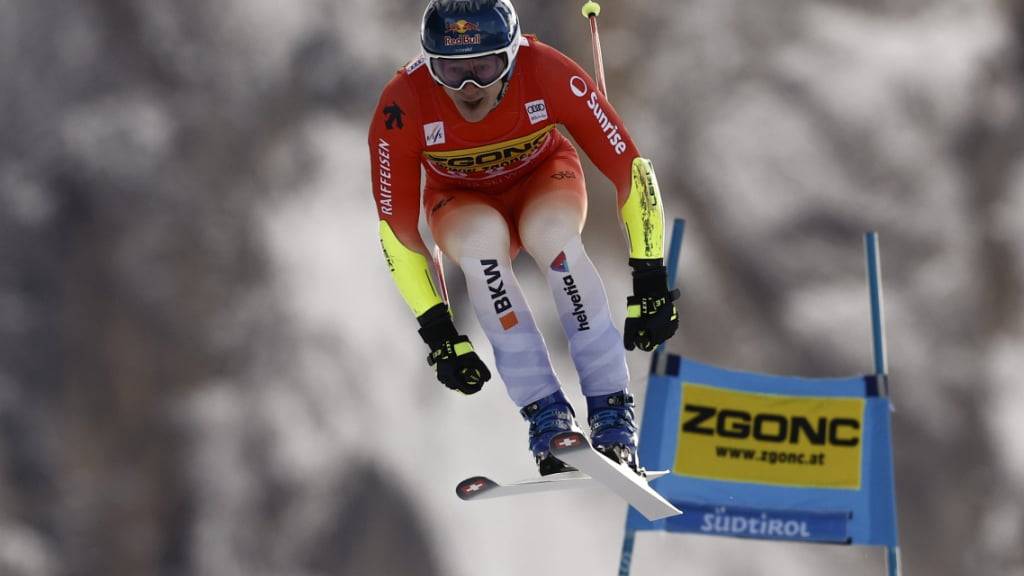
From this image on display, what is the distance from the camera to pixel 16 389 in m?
19.4

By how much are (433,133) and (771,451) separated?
409 cm

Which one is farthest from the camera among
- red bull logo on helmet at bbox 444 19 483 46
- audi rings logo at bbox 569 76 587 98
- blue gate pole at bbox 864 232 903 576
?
blue gate pole at bbox 864 232 903 576

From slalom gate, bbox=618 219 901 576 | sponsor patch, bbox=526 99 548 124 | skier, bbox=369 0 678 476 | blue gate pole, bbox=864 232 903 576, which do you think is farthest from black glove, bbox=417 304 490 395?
blue gate pole, bbox=864 232 903 576

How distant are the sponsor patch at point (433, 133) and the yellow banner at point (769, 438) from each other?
133 inches

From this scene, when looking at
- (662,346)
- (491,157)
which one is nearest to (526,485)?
(491,157)

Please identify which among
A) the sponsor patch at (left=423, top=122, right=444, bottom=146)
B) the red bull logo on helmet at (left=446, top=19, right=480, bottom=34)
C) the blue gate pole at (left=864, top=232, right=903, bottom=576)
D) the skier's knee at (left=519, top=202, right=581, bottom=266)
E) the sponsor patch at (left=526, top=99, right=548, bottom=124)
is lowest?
the skier's knee at (left=519, top=202, right=581, bottom=266)

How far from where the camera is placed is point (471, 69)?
249 inches

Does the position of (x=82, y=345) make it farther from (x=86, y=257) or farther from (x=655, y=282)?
(x=655, y=282)

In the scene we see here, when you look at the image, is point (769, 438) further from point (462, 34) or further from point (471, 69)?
point (462, 34)

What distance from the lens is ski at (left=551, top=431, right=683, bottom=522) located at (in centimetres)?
626

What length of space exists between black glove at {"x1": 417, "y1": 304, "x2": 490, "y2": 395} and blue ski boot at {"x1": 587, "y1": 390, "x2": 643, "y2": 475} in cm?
63

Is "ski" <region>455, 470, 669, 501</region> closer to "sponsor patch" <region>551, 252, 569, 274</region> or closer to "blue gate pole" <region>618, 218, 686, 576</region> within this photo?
"sponsor patch" <region>551, 252, 569, 274</region>

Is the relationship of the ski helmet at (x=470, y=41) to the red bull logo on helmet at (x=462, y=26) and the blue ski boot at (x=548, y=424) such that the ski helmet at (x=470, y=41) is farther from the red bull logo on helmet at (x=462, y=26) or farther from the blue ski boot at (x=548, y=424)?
the blue ski boot at (x=548, y=424)

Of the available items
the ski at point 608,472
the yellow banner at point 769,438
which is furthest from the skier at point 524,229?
the yellow banner at point 769,438
